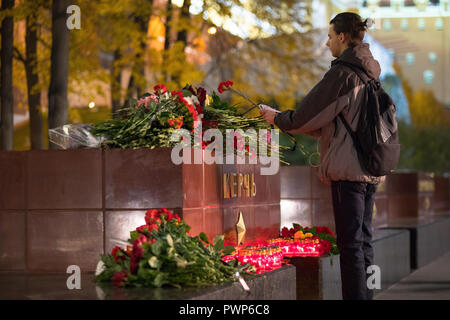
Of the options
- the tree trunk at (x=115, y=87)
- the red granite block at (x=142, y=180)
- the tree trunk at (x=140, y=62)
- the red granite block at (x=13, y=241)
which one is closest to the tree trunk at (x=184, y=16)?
the tree trunk at (x=140, y=62)

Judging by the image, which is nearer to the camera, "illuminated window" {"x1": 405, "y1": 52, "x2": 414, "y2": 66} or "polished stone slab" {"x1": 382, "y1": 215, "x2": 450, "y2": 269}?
"polished stone slab" {"x1": 382, "y1": 215, "x2": 450, "y2": 269}

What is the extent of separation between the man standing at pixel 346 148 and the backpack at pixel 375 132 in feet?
0.12

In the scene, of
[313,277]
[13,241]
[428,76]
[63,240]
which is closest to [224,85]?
[313,277]

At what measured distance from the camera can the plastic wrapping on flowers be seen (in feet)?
17.0

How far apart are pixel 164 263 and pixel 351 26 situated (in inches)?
85.3

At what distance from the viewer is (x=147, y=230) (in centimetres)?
562

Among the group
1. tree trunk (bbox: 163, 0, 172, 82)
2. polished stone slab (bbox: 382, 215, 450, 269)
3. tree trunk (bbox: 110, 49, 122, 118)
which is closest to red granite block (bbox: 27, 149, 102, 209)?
polished stone slab (bbox: 382, 215, 450, 269)

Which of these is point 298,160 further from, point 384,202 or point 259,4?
point 384,202

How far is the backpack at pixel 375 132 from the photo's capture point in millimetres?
5684

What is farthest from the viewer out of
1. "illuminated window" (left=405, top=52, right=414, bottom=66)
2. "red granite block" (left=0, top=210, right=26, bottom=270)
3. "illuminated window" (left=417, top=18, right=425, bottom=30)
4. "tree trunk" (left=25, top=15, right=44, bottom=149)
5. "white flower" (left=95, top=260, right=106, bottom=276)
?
"illuminated window" (left=417, top=18, right=425, bottom=30)

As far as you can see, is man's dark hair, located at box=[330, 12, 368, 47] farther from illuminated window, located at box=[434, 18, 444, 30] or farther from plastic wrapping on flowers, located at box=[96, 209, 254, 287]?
illuminated window, located at box=[434, 18, 444, 30]

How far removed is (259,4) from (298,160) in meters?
5.88

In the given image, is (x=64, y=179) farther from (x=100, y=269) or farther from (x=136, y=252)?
(x=136, y=252)

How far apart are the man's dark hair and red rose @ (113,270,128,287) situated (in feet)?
7.51
